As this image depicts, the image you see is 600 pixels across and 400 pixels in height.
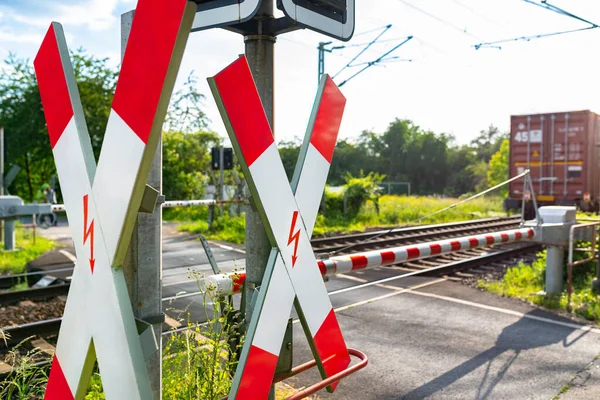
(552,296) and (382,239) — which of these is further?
(382,239)

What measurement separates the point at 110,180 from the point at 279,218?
61 cm

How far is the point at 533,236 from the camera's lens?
6730 mm

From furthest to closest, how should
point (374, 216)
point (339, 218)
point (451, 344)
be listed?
point (374, 216) → point (339, 218) → point (451, 344)

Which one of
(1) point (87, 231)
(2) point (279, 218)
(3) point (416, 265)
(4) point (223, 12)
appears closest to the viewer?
(1) point (87, 231)

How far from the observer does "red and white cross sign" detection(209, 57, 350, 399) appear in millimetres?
1753

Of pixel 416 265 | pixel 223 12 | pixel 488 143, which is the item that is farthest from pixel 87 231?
pixel 488 143

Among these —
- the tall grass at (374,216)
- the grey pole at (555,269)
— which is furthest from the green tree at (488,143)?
the grey pole at (555,269)

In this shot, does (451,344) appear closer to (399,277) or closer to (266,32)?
(399,277)

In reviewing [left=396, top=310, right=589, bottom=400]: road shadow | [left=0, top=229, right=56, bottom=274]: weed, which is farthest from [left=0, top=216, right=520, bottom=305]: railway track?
[left=0, top=229, right=56, bottom=274]: weed

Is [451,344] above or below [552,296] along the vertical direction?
below

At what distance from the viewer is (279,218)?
189cm

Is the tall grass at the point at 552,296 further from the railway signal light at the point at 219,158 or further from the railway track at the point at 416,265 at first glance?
the railway signal light at the point at 219,158

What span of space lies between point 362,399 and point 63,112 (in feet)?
10.1

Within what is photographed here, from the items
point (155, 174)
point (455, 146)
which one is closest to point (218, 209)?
point (155, 174)
